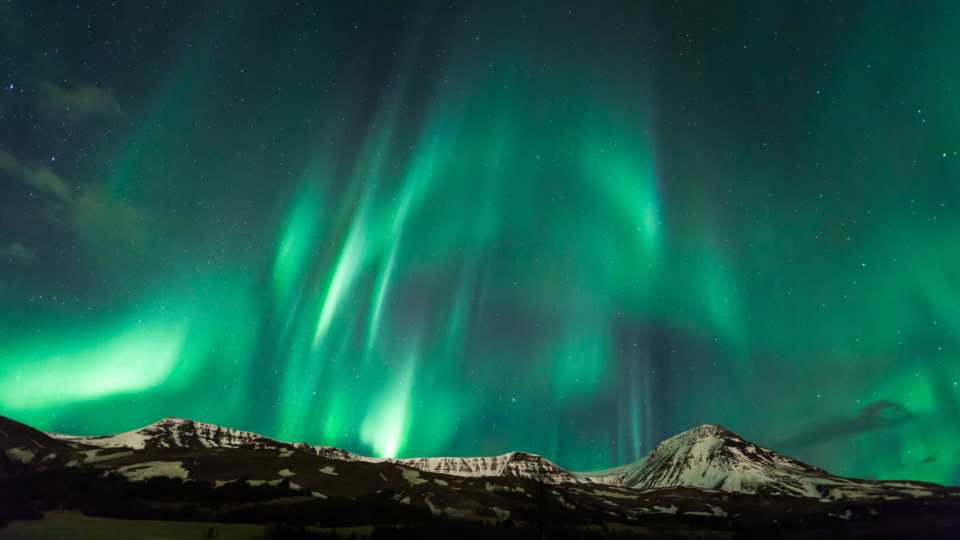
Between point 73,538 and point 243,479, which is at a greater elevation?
point 243,479

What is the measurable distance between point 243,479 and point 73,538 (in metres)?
81.8

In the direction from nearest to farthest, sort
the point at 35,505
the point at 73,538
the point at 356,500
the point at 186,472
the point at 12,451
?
the point at 73,538, the point at 35,505, the point at 356,500, the point at 186,472, the point at 12,451

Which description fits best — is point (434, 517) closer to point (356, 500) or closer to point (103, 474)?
point (356, 500)

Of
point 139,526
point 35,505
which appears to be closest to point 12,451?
point 35,505

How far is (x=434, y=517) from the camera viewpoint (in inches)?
6452

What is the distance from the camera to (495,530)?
156 meters

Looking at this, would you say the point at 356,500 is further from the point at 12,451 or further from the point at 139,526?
the point at 12,451

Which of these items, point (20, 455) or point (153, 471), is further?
point (20, 455)

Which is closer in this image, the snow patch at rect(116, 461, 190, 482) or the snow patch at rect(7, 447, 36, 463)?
the snow patch at rect(116, 461, 190, 482)

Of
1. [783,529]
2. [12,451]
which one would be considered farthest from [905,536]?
[12,451]

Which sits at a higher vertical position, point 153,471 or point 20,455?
point 20,455

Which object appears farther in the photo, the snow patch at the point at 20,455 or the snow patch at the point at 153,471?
the snow patch at the point at 20,455

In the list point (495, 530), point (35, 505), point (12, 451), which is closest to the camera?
point (35, 505)

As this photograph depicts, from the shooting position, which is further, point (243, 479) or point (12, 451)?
point (12, 451)
